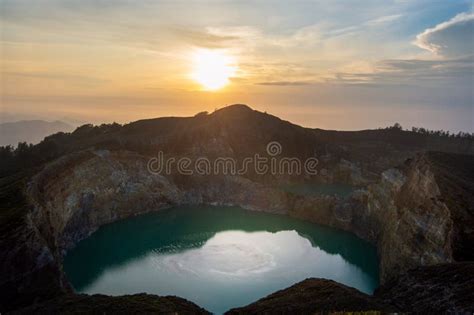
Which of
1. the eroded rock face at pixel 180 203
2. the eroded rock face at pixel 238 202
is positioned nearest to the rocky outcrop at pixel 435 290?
the eroded rock face at pixel 180 203

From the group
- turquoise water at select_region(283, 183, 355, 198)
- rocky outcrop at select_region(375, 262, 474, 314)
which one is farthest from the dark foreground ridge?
turquoise water at select_region(283, 183, 355, 198)

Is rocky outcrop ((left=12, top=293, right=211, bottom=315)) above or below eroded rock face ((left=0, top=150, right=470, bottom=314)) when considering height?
below

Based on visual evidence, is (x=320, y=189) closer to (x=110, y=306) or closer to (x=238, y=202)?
(x=238, y=202)

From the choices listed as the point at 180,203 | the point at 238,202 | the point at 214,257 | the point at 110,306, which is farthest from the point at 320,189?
the point at 110,306

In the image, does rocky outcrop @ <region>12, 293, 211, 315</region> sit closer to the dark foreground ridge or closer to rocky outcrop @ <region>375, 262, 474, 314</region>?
the dark foreground ridge

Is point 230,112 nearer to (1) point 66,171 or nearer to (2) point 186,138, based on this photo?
(2) point 186,138

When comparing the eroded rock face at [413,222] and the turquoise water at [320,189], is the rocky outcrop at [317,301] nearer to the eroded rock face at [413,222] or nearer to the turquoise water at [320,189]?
the eroded rock face at [413,222]

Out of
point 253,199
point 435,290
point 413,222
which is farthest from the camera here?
point 253,199
